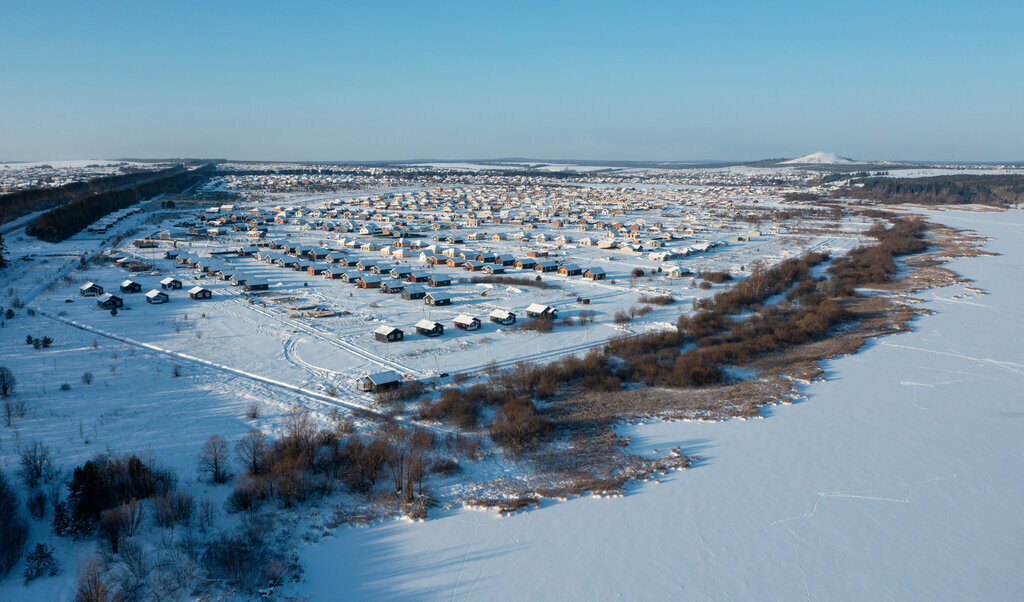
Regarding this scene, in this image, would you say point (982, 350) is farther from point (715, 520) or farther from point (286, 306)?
point (286, 306)

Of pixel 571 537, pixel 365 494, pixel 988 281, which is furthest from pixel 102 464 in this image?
pixel 988 281

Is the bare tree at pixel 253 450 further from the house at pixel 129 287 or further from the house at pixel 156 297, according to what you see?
the house at pixel 129 287

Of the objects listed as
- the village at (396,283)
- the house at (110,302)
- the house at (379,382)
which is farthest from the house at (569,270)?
the house at (110,302)

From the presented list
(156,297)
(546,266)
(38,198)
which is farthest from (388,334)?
(38,198)

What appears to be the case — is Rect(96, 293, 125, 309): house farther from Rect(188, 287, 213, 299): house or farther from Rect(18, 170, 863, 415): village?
Rect(188, 287, 213, 299): house

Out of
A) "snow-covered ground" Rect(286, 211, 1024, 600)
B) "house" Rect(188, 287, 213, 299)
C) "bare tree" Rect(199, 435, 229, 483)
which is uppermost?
"house" Rect(188, 287, 213, 299)

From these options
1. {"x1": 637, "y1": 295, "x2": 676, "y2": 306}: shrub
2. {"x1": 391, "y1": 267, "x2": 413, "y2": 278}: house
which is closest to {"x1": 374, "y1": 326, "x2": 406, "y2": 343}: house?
{"x1": 391, "y1": 267, "x2": 413, "y2": 278}: house
